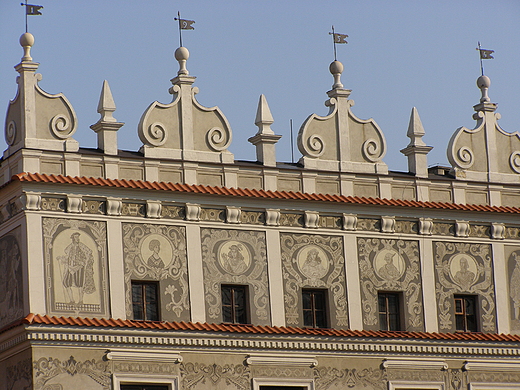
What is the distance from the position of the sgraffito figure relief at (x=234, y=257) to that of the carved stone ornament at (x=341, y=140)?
8.84 ft

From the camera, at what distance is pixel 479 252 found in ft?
117

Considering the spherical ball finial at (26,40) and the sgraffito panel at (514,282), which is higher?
the spherical ball finial at (26,40)

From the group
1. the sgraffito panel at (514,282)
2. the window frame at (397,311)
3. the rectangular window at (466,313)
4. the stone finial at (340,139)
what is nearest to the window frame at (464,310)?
the rectangular window at (466,313)

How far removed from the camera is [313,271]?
33.8 metres

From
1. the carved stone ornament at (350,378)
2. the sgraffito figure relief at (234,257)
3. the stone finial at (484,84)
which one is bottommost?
the carved stone ornament at (350,378)

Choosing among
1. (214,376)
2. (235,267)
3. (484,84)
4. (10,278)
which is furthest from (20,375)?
(484,84)

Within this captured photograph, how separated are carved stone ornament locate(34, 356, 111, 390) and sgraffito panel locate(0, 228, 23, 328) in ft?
4.38

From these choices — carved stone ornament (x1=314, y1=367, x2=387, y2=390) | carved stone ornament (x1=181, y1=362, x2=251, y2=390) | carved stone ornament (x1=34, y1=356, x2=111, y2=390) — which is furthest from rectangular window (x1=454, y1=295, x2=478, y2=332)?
carved stone ornament (x1=34, y1=356, x2=111, y2=390)

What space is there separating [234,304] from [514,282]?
23.9ft

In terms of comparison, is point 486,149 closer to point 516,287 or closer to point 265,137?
point 516,287

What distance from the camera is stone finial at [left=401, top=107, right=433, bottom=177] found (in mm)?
35688

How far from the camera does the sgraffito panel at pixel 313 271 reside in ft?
110

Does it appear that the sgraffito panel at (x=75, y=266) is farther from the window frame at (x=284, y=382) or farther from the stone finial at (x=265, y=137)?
the stone finial at (x=265, y=137)

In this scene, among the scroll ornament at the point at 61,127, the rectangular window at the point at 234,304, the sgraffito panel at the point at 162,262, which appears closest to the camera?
the scroll ornament at the point at 61,127
